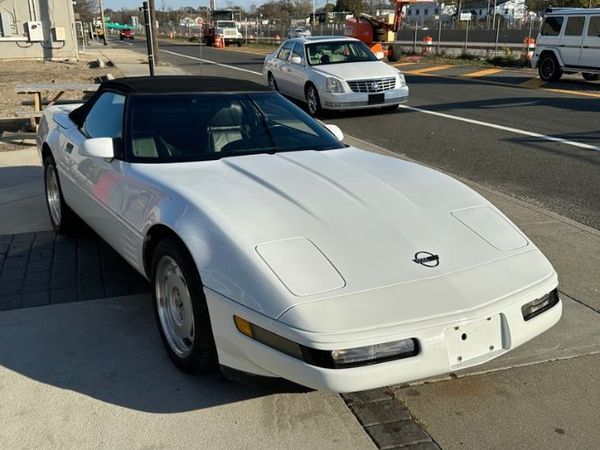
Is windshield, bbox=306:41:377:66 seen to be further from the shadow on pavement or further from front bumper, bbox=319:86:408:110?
the shadow on pavement

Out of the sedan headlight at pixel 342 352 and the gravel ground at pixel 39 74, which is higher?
the sedan headlight at pixel 342 352

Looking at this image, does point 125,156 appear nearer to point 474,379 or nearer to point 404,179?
point 404,179

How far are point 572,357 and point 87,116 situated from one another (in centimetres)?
373

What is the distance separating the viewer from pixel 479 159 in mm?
8375

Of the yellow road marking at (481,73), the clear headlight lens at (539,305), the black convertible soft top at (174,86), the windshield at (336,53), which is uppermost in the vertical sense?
the black convertible soft top at (174,86)

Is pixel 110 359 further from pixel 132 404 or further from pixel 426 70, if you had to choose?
pixel 426 70

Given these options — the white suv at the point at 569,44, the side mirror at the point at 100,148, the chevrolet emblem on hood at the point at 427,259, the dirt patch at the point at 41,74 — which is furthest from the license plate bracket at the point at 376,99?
the chevrolet emblem on hood at the point at 427,259

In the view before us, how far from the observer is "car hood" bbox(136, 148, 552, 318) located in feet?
8.61

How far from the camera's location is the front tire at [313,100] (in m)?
12.7

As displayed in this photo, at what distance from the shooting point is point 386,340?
246cm

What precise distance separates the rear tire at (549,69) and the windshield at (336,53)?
7445mm

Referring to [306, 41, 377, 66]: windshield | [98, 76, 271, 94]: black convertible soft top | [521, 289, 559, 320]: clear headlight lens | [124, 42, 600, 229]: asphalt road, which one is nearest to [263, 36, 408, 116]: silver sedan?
[306, 41, 377, 66]: windshield

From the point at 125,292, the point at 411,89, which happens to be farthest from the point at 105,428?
the point at 411,89

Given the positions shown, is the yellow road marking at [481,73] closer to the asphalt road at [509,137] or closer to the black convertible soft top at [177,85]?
the asphalt road at [509,137]
